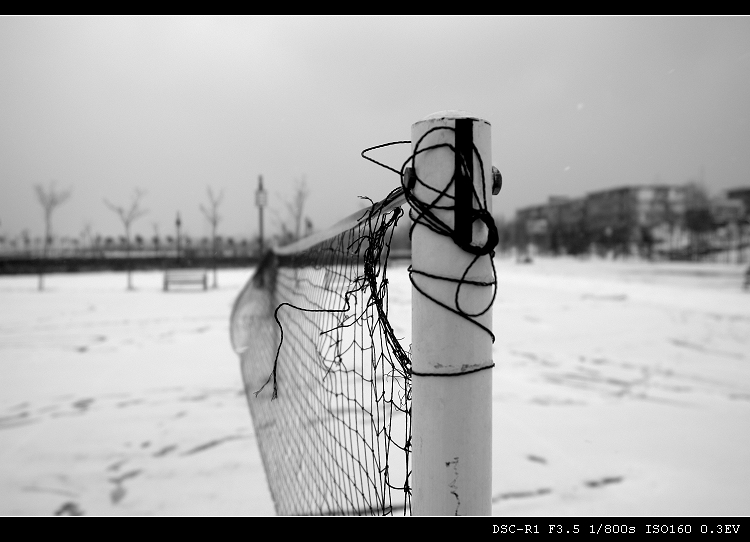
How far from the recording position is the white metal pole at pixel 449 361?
3.47 ft

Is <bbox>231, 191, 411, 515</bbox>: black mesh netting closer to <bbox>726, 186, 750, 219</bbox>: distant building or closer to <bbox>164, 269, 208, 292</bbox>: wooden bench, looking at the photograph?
<bbox>164, 269, 208, 292</bbox>: wooden bench

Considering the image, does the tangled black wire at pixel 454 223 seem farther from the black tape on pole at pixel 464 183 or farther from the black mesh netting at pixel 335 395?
the black mesh netting at pixel 335 395

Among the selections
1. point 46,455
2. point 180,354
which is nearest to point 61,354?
point 180,354

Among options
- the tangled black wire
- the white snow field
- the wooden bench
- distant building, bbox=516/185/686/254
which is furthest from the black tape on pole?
distant building, bbox=516/185/686/254

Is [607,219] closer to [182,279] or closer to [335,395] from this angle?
[182,279]

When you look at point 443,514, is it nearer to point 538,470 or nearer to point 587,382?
point 538,470

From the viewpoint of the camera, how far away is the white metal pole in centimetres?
106

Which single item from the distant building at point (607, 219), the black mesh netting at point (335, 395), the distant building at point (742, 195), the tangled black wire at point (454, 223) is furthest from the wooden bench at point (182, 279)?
the distant building at point (742, 195)

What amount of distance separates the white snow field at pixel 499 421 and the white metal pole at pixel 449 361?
2.17ft

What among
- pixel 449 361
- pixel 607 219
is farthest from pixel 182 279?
pixel 607 219

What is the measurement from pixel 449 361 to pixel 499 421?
13.9 feet

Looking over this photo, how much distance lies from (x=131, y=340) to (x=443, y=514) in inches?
383

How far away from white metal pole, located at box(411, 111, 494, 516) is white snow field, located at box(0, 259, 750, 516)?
26.1 inches

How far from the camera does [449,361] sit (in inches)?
42.0
